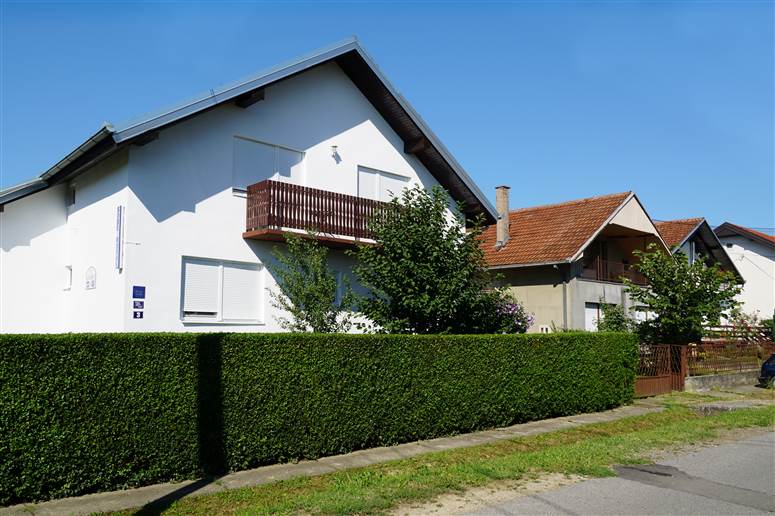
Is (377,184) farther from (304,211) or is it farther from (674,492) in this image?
(674,492)

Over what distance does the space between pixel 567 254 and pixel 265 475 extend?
17.1 metres

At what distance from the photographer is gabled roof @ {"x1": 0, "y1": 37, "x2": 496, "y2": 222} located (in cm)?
1349

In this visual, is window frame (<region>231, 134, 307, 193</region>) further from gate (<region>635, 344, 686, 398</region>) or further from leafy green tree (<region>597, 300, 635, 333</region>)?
leafy green tree (<region>597, 300, 635, 333</region>)

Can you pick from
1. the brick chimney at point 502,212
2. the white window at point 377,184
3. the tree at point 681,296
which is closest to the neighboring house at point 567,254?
the brick chimney at point 502,212

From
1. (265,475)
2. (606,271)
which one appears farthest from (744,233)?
(265,475)

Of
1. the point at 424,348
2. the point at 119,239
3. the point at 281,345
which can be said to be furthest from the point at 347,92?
the point at 281,345

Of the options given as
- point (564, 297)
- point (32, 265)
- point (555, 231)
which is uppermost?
point (555, 231)

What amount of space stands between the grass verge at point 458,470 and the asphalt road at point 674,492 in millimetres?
593

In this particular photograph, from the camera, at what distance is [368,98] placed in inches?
746

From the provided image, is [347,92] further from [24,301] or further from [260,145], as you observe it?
[24,301]

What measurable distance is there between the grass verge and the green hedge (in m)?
0.98

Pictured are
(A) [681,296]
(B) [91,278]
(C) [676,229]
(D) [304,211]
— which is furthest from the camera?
(C) [676,229]

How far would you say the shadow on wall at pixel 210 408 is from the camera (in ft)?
29.3

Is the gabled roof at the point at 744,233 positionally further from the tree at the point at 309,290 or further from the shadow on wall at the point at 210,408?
the shadow on wall at the point at 210,408
